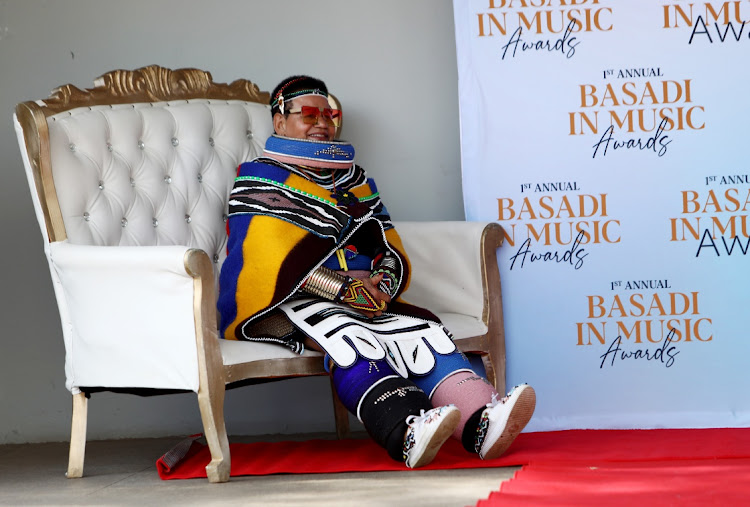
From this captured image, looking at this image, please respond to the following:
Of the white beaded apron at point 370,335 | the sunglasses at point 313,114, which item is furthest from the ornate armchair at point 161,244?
the sunglasses at point 313,114

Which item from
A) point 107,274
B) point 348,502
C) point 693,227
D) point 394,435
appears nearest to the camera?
point 348,502

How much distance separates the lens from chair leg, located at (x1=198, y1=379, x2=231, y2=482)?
2545mm

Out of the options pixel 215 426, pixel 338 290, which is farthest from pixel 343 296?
pixel 215 426

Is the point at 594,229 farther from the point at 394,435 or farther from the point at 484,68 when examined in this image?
the point at 394,435

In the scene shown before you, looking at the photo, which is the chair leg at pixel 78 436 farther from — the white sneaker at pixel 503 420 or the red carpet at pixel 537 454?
the white sneaker at pixel 503 420

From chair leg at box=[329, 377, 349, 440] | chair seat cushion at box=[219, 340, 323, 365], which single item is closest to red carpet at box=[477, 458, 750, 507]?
chair seat cushion at box=[219, 340, 323, 365]

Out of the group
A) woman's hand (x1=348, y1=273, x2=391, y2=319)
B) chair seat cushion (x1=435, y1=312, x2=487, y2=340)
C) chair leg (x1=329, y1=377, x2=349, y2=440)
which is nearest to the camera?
woman's hand (x1=348, y1=273, x2=391, y2=319)

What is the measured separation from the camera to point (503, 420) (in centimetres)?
251

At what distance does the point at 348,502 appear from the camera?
2.24 m

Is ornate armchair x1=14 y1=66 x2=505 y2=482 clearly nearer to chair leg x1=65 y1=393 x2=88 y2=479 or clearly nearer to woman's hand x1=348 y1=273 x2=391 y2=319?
chair leg x1=65 y1=393 x2=88 y2=479

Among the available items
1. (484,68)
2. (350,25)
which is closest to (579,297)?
(484,68)

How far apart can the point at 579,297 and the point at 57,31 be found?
221 centimetres

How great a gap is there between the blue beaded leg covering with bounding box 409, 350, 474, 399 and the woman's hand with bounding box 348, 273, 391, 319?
225 millimetres

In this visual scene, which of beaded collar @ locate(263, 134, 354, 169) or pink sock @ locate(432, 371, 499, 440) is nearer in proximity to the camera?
pink sock @ locate(432, 371, 499, 440)
